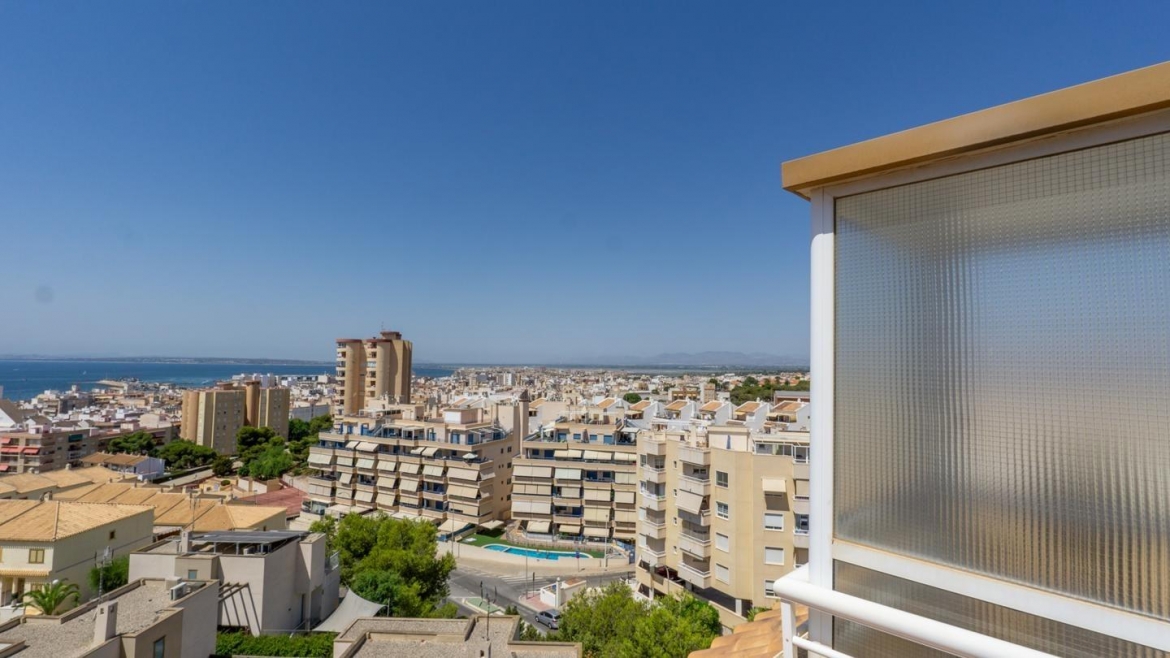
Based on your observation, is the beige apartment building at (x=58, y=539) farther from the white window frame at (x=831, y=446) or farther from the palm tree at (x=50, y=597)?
the white window frame at (x=831, y=446)

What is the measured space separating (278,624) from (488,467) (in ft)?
57.6

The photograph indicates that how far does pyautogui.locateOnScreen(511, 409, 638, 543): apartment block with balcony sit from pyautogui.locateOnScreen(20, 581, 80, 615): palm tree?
18.5 meters

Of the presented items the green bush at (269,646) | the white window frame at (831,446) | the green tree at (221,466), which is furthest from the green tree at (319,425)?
the white window frame at (831,446)

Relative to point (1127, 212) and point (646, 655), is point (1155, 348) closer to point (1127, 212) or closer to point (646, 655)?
point (1127, 212)

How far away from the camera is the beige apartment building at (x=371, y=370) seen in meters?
53.3

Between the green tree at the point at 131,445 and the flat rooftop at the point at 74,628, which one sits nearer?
the flat rooftop at the point at 74,628

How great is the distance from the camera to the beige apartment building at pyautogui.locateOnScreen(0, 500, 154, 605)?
13234 millimetres

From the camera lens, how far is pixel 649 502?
20.4m

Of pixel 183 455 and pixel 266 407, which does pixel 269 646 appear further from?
pixel 266 407

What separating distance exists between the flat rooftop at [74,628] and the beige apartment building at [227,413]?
4466 centimetres

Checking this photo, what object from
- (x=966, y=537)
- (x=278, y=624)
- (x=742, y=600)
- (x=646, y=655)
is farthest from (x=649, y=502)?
(x=966, y=537)

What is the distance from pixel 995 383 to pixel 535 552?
26.6m

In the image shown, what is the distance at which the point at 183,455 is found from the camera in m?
Answer: 42.1

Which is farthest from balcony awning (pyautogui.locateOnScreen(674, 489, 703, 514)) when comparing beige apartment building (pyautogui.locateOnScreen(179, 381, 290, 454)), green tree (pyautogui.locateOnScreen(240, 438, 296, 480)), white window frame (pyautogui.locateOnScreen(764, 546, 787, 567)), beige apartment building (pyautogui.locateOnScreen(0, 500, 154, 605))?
beige apartment building (pyautogui.locateOnScreen(179, 381, 290, 454))
